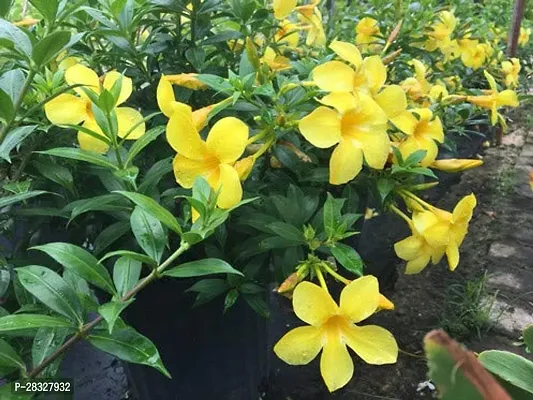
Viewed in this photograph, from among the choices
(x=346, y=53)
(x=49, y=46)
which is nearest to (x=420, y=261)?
(x=346, y=53)

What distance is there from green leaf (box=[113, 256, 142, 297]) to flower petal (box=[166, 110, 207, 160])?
0.18 meters

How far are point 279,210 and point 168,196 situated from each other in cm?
21

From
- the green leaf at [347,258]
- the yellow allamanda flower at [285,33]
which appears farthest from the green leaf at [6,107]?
the yellow allamanda flower at [285,33]

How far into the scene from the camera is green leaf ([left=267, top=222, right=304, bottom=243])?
96 centimetres

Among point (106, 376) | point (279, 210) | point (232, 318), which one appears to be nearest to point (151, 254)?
point (279, 210)

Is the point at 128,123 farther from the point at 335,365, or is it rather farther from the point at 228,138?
the point at 335,365

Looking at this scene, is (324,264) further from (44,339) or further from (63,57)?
(63,57)

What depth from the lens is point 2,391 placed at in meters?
0.71

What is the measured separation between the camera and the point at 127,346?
74 centimetres

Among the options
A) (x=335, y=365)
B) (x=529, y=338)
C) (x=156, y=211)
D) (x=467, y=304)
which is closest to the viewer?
(x=529, y=338)

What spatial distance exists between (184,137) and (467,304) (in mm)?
1514

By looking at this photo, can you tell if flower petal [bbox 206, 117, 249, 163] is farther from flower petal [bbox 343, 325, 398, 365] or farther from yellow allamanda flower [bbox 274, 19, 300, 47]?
yellow allamanda flower [bbox 274, 19, 300, 47]

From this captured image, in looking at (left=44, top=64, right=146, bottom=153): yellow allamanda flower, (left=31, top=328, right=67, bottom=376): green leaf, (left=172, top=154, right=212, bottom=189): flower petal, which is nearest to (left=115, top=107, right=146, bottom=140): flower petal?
(left=44, top=64, right=146, bottom=153): yellow allamanda flower

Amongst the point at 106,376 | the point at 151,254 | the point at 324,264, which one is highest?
the point at 151,254
